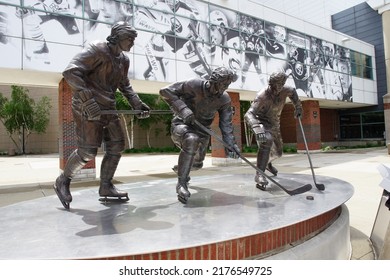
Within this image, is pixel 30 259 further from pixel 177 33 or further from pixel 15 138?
pixel 15 138

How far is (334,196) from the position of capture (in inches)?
141

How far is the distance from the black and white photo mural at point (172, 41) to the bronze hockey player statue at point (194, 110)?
2641 millimetres

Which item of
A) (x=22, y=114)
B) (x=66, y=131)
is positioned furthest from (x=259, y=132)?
(x=22, y=114)

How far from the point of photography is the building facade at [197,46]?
8797 millimetres

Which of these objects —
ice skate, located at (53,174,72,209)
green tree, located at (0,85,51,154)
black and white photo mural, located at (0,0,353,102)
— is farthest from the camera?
green tree, located at (0,85,51,154)

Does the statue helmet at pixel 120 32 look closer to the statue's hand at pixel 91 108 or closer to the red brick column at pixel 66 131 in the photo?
the statue's hand at pixel 91 108

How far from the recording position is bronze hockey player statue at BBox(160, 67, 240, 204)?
11.7ft

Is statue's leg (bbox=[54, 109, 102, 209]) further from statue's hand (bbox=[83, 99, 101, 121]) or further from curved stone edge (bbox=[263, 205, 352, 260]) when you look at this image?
curved stone edge (bbox=[263, 205, 352, 260])

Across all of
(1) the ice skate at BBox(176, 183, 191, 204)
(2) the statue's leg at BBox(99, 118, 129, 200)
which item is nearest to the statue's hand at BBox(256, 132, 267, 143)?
(1) the ice skate at BBox(176, 183, 191, 204)

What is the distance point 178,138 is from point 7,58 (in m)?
7.00

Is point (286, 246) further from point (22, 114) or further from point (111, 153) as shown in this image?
point (22, 114)

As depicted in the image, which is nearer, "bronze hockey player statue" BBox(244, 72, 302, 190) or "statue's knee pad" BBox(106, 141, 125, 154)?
"statue's knee pad" BBox(106, 141, 125, 154)

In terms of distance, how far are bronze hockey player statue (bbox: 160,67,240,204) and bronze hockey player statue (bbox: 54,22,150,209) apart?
17.4 inches

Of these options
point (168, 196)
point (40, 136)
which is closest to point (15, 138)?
point (40, 136)
